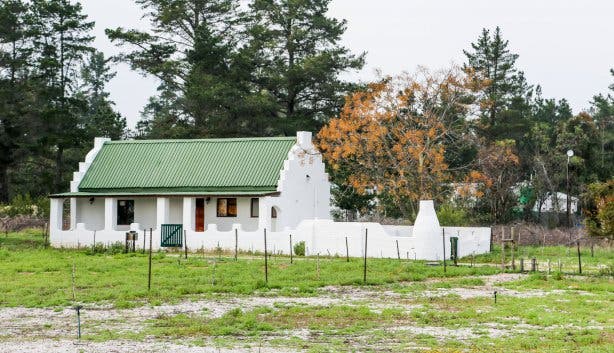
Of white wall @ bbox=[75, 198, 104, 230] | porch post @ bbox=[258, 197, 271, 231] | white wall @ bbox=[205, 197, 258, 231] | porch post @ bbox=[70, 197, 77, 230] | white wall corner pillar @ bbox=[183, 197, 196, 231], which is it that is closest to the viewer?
porch post @ bbox=[258, 197, 271, 231]

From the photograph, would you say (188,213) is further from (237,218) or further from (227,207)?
(237,218)

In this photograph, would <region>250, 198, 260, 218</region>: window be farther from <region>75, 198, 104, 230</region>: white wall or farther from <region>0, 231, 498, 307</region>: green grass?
<region>75, 198, 104, 230</region>: white wall

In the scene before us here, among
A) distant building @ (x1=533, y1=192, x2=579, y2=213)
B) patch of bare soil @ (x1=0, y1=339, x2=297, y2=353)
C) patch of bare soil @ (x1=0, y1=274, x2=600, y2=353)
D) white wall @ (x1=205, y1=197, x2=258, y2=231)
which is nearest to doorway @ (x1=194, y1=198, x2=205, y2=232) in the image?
white wall @ (x1=205, y1=197, x2=258, y2=231)

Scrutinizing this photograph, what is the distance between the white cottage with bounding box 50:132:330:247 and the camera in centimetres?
4672

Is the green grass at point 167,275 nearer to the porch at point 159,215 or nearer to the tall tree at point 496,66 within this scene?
the porch at point 159,215

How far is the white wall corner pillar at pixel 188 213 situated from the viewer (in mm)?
46406

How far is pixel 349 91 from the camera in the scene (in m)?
65.8

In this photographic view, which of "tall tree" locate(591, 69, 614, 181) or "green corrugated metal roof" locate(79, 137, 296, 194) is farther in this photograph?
"tall tree" locate(591, 69, 614, 181)

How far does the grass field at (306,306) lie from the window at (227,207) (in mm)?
9805

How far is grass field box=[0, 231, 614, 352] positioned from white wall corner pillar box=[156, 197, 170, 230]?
8.94 metres

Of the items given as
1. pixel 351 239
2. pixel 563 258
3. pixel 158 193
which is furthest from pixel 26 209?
pixel 563 258

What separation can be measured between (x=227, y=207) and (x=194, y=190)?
1.89 metres

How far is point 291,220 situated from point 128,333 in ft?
90.7

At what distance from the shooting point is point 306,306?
79.7ft
